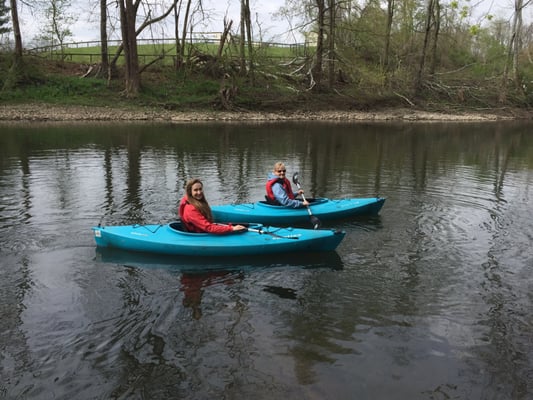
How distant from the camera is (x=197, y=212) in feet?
24.7

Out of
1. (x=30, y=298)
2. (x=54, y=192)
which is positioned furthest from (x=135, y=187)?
(x=30, y=298)

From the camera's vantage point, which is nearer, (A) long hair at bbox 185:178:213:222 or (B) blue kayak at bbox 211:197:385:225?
(A) long hair at bbox 185:178:213:222

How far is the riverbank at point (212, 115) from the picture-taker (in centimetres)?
2894

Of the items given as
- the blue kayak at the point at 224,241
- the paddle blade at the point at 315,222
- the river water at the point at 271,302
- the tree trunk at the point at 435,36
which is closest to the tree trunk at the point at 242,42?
the tree trunk at the point at 435,36

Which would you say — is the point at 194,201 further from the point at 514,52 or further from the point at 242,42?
the point at 514,52

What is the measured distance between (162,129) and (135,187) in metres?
13.7

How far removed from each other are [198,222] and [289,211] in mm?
2207

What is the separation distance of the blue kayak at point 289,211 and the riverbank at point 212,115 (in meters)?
21.5

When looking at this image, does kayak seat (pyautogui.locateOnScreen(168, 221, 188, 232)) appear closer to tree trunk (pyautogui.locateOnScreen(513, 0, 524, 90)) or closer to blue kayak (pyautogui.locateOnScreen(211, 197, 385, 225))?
blue kayak (pyautogui.locateOnScreen(211, 197, 385, 225))

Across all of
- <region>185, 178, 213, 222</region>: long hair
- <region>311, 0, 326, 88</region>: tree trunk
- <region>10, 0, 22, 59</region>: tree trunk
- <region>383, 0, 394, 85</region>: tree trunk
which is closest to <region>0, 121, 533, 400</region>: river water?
<region>185, 178, 213, 222</region>: long hair

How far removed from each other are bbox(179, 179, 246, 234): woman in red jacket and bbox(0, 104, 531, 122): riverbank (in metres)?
23.0

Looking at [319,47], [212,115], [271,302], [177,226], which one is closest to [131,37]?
[212,115]

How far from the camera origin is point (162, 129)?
83.3 ft

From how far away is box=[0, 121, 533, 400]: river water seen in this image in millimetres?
Answer: 4543
